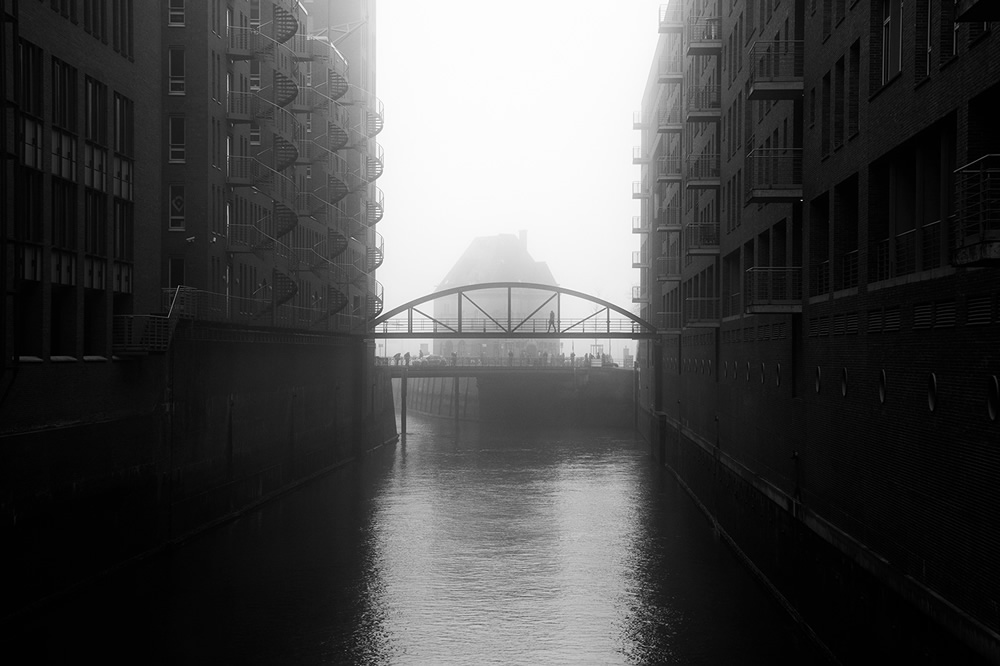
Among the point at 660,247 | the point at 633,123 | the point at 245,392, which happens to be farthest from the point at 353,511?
the point at 633,123

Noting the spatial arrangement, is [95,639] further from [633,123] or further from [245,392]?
[633,123]

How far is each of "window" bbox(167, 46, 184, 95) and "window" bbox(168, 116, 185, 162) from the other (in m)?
0.92

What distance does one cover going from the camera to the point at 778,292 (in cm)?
2739

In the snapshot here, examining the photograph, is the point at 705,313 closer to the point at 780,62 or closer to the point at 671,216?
the point at 671,216

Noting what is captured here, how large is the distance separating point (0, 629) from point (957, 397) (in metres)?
16.7

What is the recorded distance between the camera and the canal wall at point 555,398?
87.4 meters

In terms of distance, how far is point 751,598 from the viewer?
25.2 meters

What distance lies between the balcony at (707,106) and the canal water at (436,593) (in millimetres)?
13530

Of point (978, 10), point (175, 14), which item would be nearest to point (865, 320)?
point (978, 10)

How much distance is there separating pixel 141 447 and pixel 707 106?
78.1 feet

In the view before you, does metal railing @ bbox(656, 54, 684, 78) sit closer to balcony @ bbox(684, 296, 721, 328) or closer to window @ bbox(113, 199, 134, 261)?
balcony @ bbox(684, 296, 721, 328)

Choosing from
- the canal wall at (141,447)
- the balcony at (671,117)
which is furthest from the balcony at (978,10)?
the balcony at (671,117)

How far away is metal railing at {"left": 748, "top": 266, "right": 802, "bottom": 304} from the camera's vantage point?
25.7 metres

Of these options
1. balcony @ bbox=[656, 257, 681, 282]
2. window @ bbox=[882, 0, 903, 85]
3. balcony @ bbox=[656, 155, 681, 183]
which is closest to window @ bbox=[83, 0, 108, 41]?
window @ bbox=[882, 0, 903, 85]
